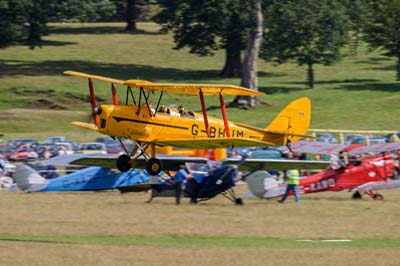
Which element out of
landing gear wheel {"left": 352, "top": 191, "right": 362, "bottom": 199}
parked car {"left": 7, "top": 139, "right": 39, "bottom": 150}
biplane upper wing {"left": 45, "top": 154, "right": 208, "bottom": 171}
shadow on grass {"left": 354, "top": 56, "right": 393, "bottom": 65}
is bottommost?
shadow on grass {"left": 354, "top": 56, "right": 393, "bottom": 65}

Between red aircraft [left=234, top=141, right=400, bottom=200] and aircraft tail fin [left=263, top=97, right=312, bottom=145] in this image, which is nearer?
aircraft tail fin [left=263, top=97, right=312, bottom=145]

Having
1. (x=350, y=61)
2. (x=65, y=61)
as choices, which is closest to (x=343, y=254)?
(x=65, y=61)

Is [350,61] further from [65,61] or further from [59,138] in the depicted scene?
[59,138]

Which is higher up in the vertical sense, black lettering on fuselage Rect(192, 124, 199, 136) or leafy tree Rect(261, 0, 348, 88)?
black lettering on fuselage Rect(192, 124, 199, 136)

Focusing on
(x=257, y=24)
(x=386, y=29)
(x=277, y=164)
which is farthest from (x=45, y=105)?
(x=277, y=164)

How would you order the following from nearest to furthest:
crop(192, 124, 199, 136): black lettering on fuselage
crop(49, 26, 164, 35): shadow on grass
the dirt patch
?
crop(192, 124, 199, 136): black lettering on fuselage → the dirt patch → crop(49, 26, 164, 35): shadow on grass

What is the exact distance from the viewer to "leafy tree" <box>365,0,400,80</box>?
2191 inches

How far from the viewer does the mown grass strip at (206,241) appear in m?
18.5

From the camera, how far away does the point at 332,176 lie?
27.4 metres

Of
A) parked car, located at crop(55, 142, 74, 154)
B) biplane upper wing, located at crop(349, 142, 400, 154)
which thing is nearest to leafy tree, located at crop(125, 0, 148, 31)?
parked car, located at crop(55, 142, 74, 154)

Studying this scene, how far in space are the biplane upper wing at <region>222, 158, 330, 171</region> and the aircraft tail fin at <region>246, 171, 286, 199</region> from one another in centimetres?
143

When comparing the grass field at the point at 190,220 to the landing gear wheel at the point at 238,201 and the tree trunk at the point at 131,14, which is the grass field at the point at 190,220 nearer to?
the landing gear wheel at the point at 238,201

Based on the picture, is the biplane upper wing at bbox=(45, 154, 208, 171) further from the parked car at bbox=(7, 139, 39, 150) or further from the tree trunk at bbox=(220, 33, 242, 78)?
the tree trunk at bbox=(220, 33, 242, 78)

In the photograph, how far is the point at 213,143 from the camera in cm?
2327
